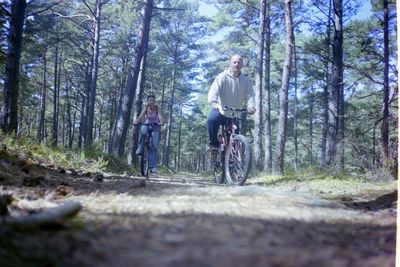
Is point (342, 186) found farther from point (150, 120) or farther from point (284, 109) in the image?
point (284, 109)

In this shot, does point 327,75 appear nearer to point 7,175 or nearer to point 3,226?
point 7,175

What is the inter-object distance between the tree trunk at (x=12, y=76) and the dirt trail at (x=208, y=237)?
488 cm

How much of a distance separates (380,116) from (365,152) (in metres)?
1.84

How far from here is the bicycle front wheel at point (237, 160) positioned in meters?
4.62

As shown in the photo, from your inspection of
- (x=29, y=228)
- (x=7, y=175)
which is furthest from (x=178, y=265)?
(x=7, y=175)

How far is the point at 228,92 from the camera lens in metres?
5.34

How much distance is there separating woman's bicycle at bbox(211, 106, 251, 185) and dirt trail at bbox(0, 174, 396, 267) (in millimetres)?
2404

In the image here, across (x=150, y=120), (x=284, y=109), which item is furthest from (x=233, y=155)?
(x=284, y=109)

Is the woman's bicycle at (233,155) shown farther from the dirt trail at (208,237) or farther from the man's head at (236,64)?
the dirt trail at (208,237)

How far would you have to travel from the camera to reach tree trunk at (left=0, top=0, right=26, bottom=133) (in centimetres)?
632

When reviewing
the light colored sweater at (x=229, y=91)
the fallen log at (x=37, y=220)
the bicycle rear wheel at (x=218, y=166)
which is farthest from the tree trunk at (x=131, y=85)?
the fallen log at (x=37, y=220)

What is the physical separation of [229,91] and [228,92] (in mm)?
20

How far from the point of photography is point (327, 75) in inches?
367

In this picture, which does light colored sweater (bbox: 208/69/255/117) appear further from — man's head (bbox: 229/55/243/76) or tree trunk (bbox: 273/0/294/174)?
tree trunk (bbox: 273/0/294/174)
